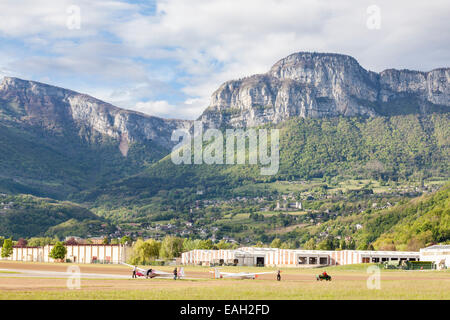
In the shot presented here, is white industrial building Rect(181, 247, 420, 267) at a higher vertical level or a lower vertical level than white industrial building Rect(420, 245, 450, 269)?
lower

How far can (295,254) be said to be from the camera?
573 ft

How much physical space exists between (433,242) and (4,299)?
168 meters

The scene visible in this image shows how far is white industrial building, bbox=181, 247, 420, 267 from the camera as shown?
165625mm

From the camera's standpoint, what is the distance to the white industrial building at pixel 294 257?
16562 cm

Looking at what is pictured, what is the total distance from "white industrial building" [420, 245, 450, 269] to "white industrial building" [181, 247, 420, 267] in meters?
10.2

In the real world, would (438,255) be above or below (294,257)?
above

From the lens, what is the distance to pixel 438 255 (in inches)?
5817

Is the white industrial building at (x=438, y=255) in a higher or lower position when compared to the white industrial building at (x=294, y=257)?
higher

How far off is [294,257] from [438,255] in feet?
134

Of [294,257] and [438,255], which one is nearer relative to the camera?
[438,255]

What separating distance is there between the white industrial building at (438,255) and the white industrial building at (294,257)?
10217mm
